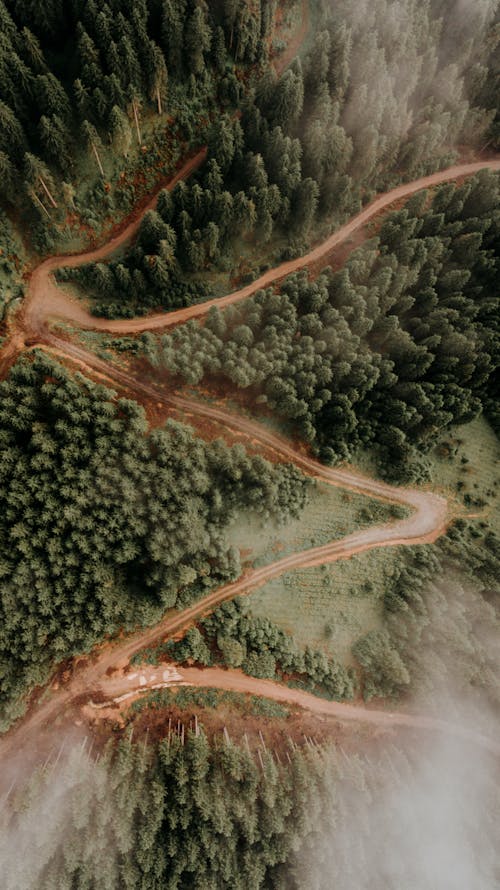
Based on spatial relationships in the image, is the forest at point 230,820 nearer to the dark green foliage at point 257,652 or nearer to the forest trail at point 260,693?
the forest trail at point 260,693

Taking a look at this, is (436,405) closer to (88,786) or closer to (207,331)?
(207,331)

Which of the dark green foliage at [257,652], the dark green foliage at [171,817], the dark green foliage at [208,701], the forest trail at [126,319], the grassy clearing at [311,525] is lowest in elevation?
the dark green foliage at [171,817]

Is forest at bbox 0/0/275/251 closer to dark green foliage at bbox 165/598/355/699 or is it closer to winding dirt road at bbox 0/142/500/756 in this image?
winding dirt road at bbox 0/142/500/756

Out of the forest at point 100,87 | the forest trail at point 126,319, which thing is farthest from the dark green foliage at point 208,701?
the forest at point 100,87

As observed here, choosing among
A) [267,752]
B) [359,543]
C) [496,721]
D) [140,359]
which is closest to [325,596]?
[359,543]

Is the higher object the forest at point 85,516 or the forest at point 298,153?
the forest at point 298,153
